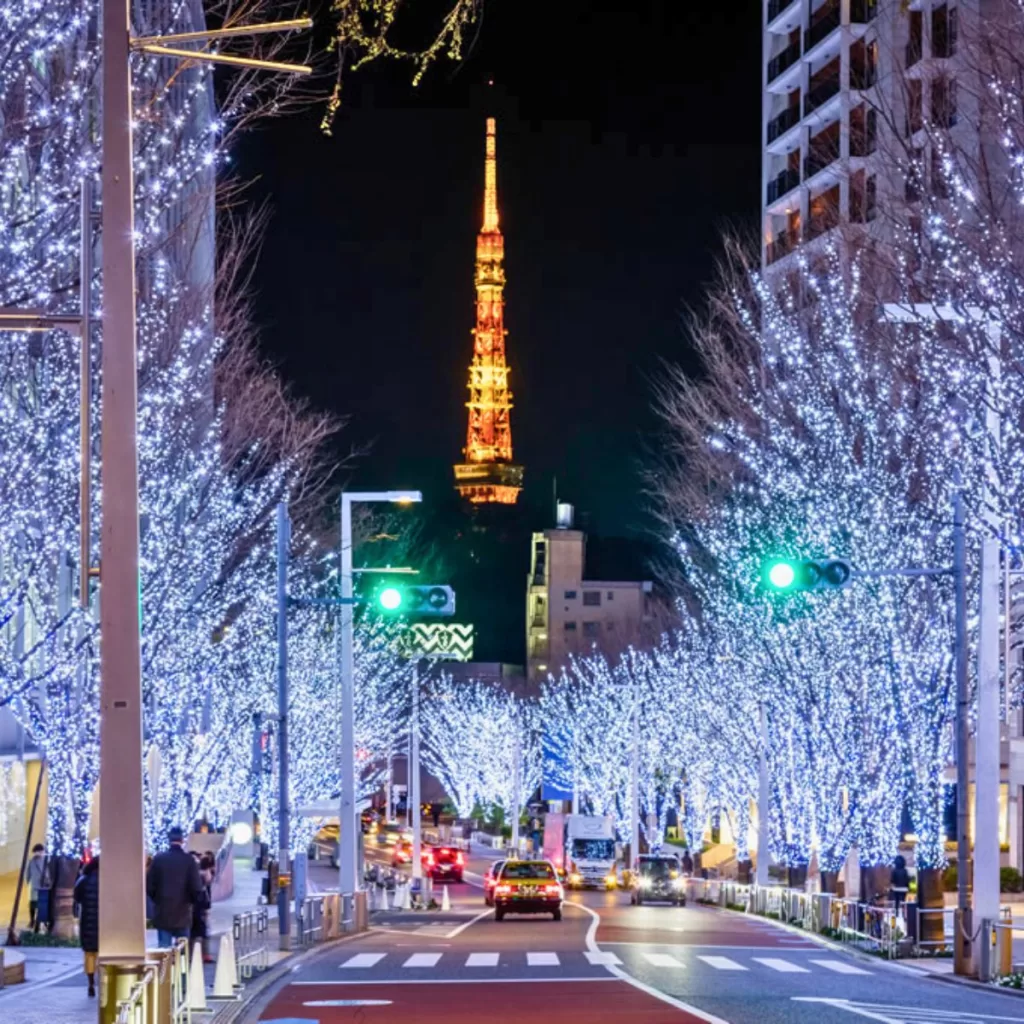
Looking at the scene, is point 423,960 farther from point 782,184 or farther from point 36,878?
point 782,184

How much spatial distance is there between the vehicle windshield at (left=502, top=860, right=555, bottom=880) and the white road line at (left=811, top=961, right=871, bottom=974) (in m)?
14.9

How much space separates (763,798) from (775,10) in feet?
117

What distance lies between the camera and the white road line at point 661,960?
2391 cm

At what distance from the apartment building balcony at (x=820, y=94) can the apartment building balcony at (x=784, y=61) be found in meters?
2.27

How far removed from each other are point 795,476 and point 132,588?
23.5m

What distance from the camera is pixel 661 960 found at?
24750 millimetres

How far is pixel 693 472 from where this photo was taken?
43062 millimetres

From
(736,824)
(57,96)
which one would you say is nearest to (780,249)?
(736,824)

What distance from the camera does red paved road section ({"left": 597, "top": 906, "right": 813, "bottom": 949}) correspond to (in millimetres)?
30231

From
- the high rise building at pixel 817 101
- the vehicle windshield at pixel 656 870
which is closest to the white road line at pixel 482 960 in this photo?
the vehicle windshield at pixel 656 870

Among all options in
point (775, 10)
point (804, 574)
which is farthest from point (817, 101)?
point (804, 574)

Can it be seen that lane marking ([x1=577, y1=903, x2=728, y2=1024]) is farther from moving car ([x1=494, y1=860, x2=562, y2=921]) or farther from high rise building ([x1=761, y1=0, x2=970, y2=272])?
high rise building ([x1=761, y1=0, x2=970, y2=272])

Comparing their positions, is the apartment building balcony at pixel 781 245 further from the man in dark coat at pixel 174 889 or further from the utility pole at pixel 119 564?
the utility pole at pixel 119 564

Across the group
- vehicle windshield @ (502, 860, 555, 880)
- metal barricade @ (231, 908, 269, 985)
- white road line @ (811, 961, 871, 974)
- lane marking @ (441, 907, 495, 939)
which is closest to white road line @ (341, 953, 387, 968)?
metal barricade @ (231, 908, 269, 985)
